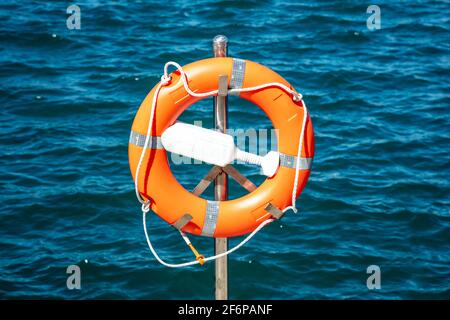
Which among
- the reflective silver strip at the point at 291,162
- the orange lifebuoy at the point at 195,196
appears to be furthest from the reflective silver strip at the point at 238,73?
the reflective silver strip at the point at 291,162

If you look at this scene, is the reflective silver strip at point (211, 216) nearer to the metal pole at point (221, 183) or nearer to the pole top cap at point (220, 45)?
the metal pole at point (221, 183)

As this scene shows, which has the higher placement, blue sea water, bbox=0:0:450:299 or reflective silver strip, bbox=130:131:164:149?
blue sea water, bbox=0:0:450:299

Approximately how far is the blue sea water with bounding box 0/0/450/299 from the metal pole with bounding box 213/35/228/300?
6.01 feet

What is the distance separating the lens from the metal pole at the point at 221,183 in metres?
5.27

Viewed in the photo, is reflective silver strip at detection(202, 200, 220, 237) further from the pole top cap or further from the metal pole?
the pole top cap

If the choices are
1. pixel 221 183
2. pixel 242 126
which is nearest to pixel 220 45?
pixel 221 183

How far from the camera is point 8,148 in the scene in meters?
9.53

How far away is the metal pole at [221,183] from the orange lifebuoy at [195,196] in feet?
0.32

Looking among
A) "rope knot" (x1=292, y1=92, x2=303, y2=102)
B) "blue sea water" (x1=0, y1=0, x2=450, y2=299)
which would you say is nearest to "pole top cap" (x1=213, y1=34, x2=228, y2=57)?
"rope knot" (x1=292, y1=92, x2=303, y2=102)

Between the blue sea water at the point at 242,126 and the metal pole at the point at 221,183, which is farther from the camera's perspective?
the blue sea water at the point at 242,126

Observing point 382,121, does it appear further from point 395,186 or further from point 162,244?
point 162,244

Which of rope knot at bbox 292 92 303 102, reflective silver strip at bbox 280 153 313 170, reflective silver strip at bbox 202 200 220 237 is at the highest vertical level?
rope knot at bbox 292 92 303 102

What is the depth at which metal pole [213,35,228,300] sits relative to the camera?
5273mm
